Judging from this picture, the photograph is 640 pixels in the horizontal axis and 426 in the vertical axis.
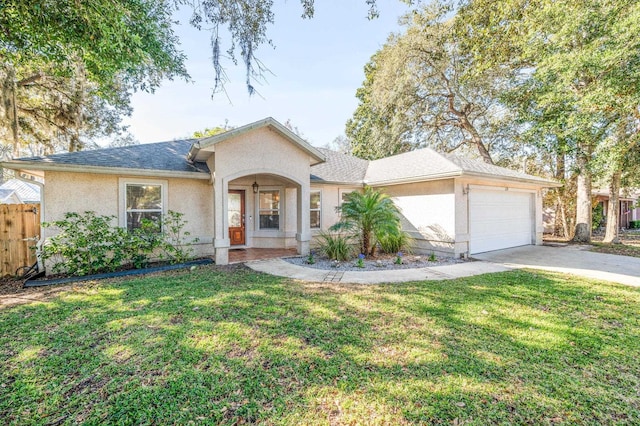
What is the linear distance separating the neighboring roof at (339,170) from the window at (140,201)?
5462mm

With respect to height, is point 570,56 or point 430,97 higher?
point 430,97

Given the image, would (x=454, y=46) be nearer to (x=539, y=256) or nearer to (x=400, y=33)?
(x=400, y=33)

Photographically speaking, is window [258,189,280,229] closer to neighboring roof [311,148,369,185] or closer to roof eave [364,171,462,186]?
neighboring roof [311,148,369,185]

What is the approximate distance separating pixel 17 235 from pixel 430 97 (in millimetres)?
20423

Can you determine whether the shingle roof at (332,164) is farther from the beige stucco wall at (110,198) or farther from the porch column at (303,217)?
the porch column at (303,217)

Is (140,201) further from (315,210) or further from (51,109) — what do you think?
(51,109)

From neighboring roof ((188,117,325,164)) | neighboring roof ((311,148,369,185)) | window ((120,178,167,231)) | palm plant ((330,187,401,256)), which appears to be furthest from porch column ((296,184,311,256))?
window ((120,178,167,231))

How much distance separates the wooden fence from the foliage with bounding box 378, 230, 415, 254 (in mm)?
10132

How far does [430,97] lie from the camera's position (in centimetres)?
1814

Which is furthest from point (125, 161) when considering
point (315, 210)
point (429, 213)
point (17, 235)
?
point (429, 213)

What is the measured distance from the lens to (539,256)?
995 cm

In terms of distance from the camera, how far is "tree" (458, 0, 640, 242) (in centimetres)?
723

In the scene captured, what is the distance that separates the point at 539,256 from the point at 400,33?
14.2 metres

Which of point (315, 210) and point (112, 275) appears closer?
point (112, 275)
